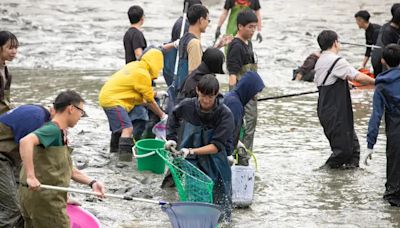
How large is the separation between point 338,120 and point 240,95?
213cm

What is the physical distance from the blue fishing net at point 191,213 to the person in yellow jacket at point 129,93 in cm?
329

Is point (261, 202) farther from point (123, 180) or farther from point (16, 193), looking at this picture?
point (16, 193)

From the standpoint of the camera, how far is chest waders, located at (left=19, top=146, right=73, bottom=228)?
6.39 m

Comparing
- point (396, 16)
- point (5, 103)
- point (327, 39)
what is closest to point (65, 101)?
point (5, 103)

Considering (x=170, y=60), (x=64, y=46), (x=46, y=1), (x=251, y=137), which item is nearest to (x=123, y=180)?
(x=251, y=137)

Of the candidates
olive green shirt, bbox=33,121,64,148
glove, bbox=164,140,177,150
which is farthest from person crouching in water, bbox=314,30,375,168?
olive green shirt, bbox=33,121,64,148

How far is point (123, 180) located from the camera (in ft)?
31.4

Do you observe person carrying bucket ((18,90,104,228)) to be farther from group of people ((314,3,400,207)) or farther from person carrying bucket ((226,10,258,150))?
group of people ((314,3,400,207))

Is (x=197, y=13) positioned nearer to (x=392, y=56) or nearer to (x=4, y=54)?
(x=392, y=56)

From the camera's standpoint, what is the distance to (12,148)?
6.88m

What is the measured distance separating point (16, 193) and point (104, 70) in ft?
32.6

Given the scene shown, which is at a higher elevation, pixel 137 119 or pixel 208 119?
pixel 208 119

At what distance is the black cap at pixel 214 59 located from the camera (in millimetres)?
8438

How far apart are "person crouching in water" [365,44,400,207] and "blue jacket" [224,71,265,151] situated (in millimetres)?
1357
